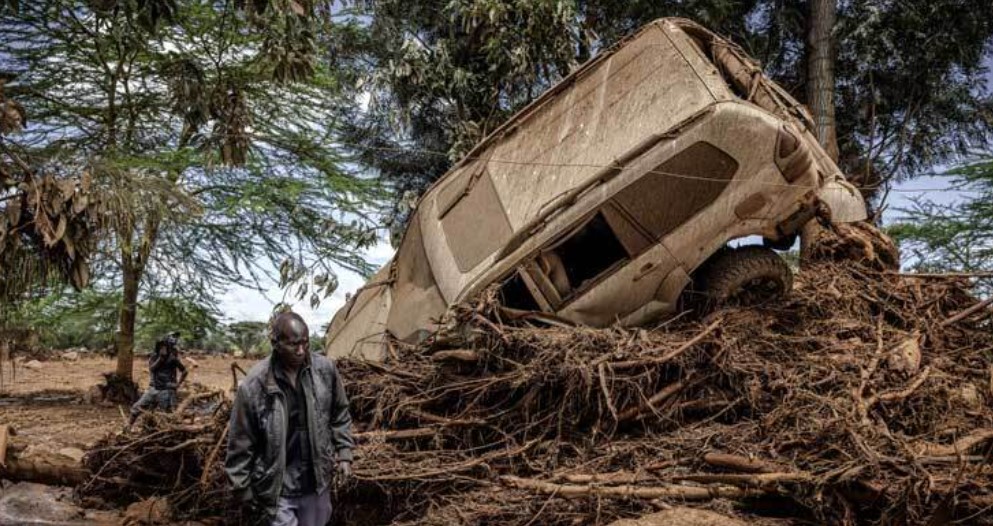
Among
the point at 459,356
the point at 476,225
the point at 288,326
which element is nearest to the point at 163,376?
the point at 476,225

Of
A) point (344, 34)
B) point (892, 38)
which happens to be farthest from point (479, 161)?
point (892, 38)

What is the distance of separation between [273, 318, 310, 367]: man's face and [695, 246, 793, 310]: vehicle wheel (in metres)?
3.64

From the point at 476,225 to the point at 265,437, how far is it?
129 inches

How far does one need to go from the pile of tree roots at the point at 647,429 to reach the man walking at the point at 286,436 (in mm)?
1340

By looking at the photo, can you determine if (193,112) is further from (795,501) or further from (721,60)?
(795,501)

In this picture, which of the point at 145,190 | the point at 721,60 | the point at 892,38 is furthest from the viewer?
the point at 892,38

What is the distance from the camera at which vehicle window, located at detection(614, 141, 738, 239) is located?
5957 millimetres

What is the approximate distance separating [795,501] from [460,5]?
1164 centimetres

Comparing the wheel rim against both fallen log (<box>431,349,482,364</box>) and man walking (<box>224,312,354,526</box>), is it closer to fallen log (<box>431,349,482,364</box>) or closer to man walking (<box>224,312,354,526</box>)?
fallen log (<box>431,349,482,364</box>)

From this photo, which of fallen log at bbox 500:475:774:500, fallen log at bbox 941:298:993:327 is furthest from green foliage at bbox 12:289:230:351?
fallen log at bbox 941:298:993:327

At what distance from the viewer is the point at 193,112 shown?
686 cm

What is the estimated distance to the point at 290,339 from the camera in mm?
3730

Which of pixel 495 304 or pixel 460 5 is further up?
pixel 460 5

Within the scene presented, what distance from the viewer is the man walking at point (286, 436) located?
12.2 feet
